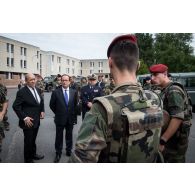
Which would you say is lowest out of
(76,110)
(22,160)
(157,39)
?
(22,160)

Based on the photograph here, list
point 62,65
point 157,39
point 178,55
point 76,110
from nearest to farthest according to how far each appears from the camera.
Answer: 1. point 76,110
2. point 178,55
3. point 157,39
4. point 62,65

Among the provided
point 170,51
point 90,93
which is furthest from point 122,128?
point 170,51

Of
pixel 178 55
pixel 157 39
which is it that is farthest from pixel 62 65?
pixel 178 55

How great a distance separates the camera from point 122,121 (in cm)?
134

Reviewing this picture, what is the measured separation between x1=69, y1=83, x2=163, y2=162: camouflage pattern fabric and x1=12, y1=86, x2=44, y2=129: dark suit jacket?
3311 mm

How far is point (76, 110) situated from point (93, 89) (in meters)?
1.64

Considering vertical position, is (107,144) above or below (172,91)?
below

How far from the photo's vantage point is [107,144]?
1348 millimetres

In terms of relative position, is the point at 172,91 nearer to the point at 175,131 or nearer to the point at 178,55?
the point at 175,131

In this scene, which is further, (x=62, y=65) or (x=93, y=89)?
(x=62, y=65)

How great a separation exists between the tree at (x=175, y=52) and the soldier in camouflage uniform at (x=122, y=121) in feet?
110

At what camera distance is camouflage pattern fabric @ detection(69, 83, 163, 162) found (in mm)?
1268

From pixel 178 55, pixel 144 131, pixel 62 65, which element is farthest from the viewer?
pixel 62 65

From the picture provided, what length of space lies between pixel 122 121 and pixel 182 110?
1.45 meters
